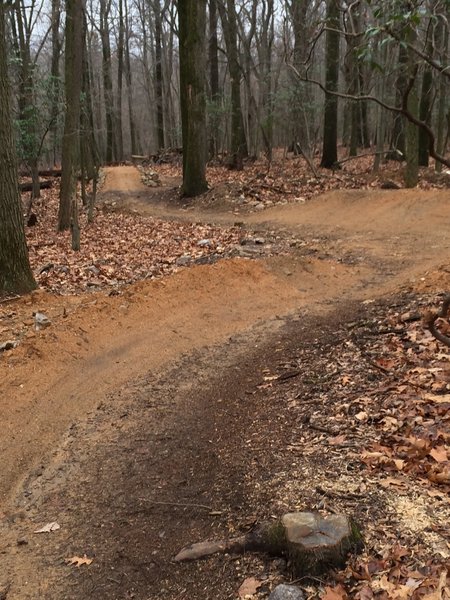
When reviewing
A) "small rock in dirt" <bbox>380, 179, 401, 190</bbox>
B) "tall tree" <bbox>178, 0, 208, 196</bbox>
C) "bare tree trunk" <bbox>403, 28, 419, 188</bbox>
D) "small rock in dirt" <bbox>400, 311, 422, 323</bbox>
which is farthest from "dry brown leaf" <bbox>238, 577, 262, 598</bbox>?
"tall tree" <bbox>178, 0, 208, 196</bbox>

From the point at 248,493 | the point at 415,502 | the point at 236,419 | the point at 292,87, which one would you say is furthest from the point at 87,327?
the point at 292,87

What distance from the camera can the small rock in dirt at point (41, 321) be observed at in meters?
6.64

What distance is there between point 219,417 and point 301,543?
6.89 feet

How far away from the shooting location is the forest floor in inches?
120

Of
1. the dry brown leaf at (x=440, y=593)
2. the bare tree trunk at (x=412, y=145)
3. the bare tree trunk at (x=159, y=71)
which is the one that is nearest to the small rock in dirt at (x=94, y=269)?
the dry brown leaf at (x=440, y=593)

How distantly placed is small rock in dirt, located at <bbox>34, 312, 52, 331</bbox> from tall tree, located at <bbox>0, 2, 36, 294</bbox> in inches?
38.6

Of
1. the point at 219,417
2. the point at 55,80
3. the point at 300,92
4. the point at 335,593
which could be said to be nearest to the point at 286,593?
the point at 335,593

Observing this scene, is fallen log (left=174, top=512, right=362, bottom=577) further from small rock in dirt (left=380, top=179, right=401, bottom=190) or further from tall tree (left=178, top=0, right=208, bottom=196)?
tall tree (left=178, top=0, right=208, bottom=196)

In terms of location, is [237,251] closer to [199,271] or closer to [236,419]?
[199,271]

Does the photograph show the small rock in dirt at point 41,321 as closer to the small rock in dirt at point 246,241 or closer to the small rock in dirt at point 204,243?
the small rock in dirt at point 204,243

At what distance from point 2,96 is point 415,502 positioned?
709cm

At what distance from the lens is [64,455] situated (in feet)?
15.0

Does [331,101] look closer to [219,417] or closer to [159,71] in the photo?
[219,417]

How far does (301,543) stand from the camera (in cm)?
278
